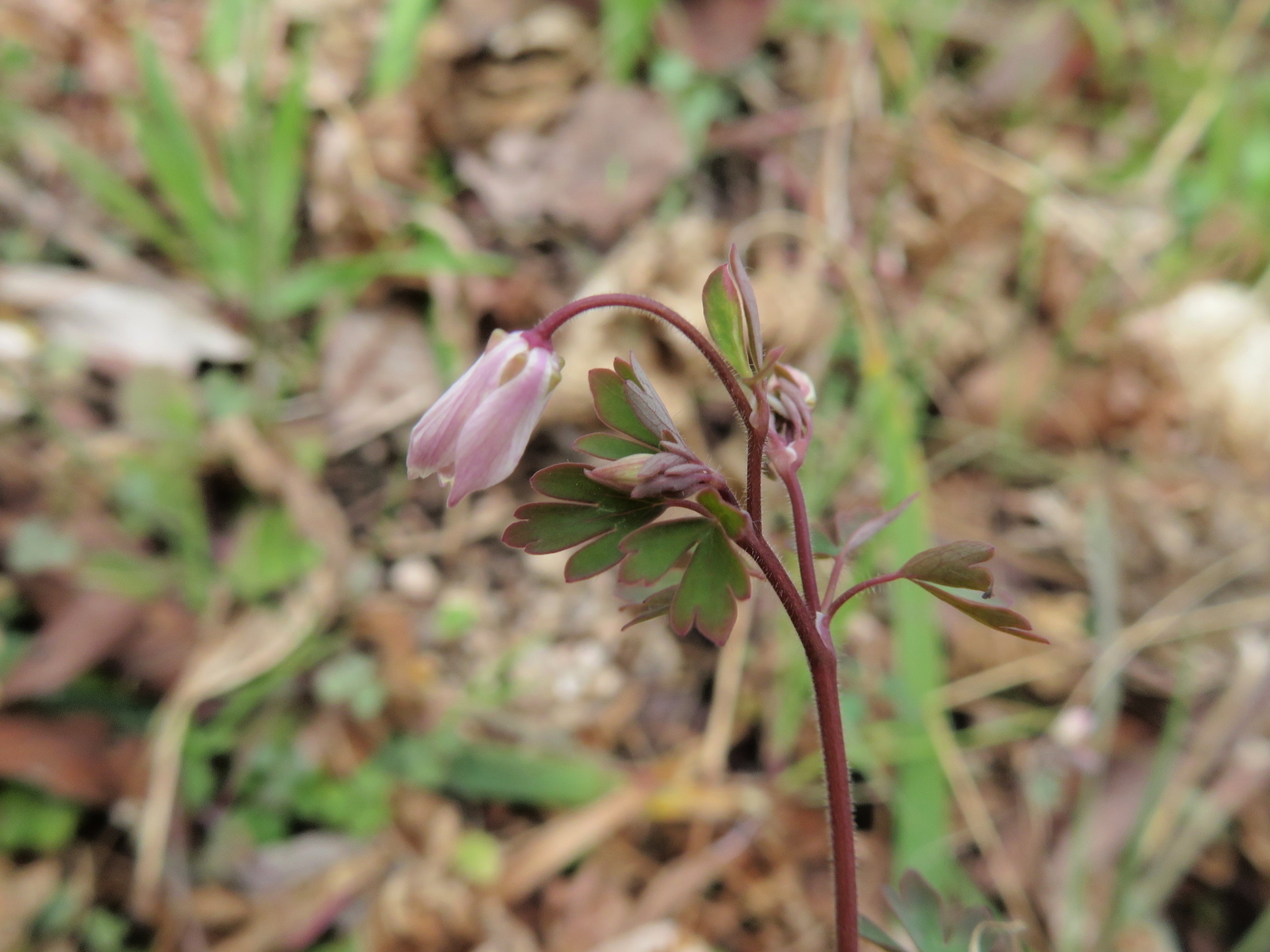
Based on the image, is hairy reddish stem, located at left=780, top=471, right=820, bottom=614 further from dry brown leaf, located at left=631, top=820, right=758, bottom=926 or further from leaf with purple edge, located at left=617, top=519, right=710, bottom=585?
dry brown leaf, located at left=631, top=820, right=758, bottom=926

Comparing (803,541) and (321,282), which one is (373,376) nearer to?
(321,282)

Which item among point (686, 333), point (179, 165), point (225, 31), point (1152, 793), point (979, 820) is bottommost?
point (979, 820)

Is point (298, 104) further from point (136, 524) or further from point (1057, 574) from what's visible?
point (1057, 574)

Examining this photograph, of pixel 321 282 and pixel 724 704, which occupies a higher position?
pixel 321 282

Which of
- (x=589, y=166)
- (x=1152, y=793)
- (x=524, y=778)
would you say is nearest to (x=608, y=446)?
(x=524, y=778)

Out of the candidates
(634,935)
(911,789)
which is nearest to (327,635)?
(634,935)

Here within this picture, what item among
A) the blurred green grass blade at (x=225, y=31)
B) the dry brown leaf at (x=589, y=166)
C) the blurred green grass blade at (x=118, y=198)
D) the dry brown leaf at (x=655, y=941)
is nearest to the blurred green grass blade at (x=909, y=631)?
the dry brown leaf at (x=655, y=941)

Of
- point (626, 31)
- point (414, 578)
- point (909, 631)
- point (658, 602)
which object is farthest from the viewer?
point (626, 31)

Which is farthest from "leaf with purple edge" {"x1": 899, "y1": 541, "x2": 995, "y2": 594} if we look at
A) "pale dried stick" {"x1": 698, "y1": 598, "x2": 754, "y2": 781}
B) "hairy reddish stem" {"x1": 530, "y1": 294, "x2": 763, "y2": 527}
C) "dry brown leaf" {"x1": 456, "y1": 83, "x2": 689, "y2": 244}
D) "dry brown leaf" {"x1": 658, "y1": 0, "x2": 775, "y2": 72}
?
"dry brown leaf" {"x1": 658, "y1": 0, "x2": 775, "y2": 72}
